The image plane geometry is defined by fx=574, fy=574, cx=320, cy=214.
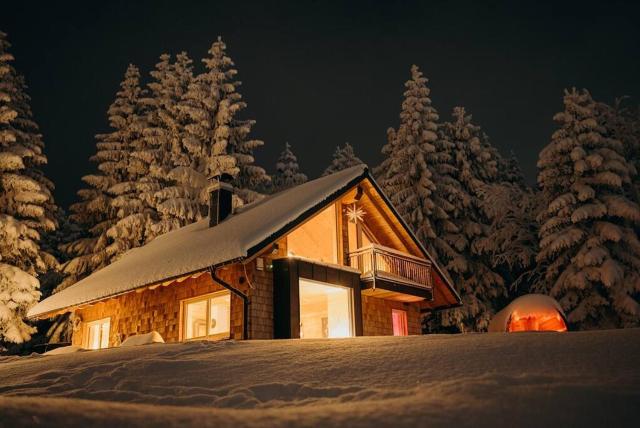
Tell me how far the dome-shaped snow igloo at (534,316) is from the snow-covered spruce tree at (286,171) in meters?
27.3

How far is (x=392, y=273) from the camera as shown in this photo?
18.6 m

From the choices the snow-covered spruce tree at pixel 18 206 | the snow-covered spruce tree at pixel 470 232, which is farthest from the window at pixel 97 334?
the snow-covered spruce tree at pixel 470 232

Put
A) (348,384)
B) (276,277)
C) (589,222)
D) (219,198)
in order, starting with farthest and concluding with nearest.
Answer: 1. (589,222)
2. (219,198)
3. (276,277)
4. (348,384)

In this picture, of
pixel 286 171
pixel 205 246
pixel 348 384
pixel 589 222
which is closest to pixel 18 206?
pixel 205 246

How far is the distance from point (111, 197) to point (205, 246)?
46.7ft

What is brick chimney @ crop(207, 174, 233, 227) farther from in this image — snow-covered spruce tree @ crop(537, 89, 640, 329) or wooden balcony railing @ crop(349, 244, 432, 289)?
snow-covered spruce tree @ crop(537, 89, 640, 329)

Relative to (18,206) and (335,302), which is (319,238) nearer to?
(335,302)

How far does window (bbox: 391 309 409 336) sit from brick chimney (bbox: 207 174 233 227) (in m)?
6.79

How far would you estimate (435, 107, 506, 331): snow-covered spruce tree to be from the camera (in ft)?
87.9

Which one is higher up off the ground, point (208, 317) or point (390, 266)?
point (390, 266)

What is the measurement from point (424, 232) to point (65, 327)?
56.8 ft

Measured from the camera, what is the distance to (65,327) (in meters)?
26.7

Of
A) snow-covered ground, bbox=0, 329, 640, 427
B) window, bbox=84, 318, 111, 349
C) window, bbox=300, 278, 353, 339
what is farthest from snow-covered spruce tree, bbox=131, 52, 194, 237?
snow-covered ground, bbox=0, 329, 640, 427

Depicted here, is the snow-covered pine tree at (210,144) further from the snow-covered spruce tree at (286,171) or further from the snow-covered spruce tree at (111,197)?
the snow-covered spruce tree at (286,171)
